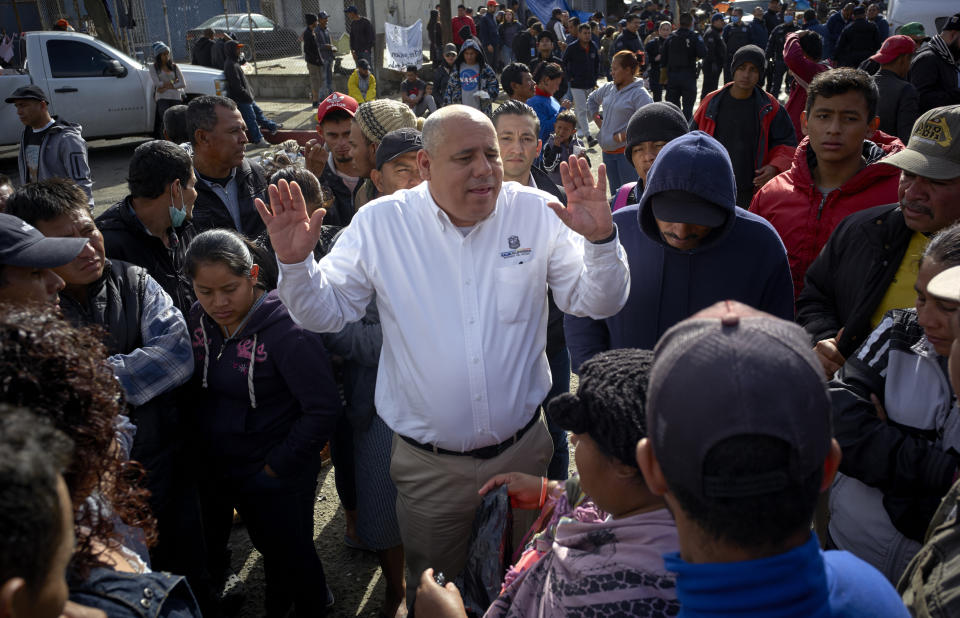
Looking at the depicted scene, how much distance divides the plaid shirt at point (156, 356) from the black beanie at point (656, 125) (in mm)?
2528

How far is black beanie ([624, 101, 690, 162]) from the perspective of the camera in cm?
378

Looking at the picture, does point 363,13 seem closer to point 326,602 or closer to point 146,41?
point 146,41

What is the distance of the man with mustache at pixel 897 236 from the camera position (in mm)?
2555

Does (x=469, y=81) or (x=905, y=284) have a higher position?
(x=469, y=81)

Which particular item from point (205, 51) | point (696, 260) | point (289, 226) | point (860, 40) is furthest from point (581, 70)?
point (289, 226)

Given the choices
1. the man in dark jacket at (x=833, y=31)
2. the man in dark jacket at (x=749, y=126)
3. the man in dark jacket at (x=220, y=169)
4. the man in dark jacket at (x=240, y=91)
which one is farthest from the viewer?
the man in dark jacket at (x=833, y=31)

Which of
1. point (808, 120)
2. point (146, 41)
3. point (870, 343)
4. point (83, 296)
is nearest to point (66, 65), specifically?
point (146, 41)

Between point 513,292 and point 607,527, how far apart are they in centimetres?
118

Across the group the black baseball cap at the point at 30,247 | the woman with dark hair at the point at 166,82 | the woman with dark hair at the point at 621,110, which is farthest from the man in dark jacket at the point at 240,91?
the black baseball cap at the point at 30,247

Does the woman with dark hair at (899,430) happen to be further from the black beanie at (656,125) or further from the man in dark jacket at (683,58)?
the man in dark jacket at (683,58)

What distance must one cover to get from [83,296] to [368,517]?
1.48 meters

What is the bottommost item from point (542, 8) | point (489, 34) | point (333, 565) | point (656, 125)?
point (333, 565)

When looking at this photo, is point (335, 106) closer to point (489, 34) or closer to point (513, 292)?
point (513, 292)

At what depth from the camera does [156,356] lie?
2.66 meters
